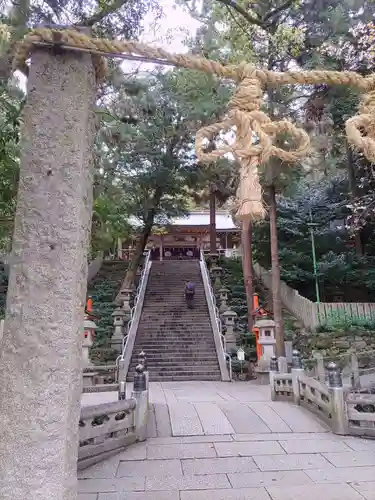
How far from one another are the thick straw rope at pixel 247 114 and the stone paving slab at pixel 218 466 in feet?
11.5

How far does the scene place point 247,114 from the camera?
1.93m

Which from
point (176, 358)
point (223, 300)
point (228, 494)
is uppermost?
point (223, 300)

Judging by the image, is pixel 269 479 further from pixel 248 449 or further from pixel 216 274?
pixel 216 274

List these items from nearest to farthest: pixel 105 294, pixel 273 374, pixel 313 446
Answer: pixel 313 446, pixel 273 374, pixel 105 294

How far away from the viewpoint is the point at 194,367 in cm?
1235

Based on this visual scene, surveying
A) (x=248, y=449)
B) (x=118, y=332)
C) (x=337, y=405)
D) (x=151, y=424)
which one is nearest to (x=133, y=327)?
(x=118, y=332)

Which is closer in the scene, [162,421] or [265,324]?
[162,421]

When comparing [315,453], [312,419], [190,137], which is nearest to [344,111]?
[190,137]

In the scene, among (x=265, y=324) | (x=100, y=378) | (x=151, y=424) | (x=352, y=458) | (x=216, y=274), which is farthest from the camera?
(x=216, y=274)

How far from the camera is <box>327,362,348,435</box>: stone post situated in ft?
18.6

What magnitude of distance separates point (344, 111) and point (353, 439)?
34.2 ft

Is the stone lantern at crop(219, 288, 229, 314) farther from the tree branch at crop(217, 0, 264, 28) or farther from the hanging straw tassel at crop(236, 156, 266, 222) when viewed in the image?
the hanging straw tassel at crop(236, 156, 266, 222)

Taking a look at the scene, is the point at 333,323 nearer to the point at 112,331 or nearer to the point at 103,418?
the point at 112,331

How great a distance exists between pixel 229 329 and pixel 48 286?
12.6 m
